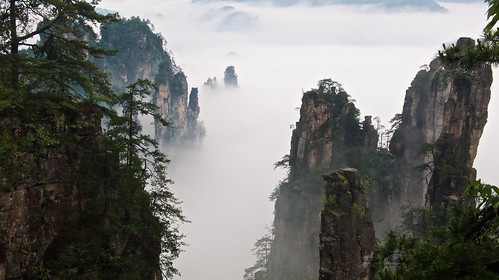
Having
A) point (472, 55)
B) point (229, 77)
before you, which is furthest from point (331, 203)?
point (229, 77)

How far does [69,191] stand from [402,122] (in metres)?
40.5

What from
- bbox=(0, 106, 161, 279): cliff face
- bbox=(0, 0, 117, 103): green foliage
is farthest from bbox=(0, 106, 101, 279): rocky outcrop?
bbox=(0, 0, 117, 103): green foliage

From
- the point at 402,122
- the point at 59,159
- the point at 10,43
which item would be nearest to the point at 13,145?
the point at 59,159

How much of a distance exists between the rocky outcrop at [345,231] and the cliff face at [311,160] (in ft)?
56.0

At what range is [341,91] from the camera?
4497 cm

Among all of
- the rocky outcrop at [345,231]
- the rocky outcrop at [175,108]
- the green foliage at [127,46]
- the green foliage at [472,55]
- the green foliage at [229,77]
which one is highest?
the green foliage at [229,77]

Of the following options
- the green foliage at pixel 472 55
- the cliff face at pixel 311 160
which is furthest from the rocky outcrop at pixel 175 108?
the green foliage at pixel 472 55

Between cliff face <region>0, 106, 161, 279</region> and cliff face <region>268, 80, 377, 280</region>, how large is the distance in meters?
26.1

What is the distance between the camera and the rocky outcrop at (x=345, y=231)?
65.1 ft

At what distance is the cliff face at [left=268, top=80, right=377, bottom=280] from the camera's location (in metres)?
40.4

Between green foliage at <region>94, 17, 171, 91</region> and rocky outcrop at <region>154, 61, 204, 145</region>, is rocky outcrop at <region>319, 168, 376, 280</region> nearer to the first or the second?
rocky outcrop at <region>154, 61, 204, 145</region>

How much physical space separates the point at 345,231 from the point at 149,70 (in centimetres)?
9444

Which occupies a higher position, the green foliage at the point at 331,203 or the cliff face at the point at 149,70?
the cliff face at the point at 149,70

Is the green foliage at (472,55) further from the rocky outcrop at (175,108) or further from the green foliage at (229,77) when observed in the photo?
the green foliage at (229,77)
